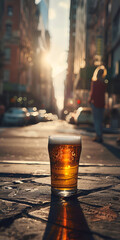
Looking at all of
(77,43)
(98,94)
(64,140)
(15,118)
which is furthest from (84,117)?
(77,43)

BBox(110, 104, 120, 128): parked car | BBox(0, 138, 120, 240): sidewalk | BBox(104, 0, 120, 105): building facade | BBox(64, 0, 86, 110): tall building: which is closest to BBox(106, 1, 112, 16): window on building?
BBox(104, 0, 120, 105): building facade

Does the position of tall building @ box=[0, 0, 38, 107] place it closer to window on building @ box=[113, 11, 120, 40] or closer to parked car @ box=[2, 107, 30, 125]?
window on building @ box=[113, 11, 120, 40]

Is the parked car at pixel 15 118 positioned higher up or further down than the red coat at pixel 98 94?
further down

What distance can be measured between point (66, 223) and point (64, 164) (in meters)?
0.70

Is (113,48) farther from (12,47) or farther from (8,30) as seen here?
(8,30)

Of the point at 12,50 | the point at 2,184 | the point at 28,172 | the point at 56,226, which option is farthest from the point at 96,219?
the point at 12,50

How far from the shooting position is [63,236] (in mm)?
1681

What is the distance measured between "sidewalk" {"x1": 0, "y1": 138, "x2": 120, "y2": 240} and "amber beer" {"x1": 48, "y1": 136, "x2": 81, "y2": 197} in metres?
0.08

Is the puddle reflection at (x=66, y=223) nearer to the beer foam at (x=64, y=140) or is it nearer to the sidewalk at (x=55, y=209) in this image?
the sidewalk at (x=55, y=209)

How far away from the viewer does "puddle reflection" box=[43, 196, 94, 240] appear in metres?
1.70

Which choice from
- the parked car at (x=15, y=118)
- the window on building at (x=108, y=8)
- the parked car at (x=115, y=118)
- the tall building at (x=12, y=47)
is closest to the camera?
the parked car at (x=115, y=118)

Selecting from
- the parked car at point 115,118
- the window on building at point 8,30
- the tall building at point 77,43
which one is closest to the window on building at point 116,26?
the tall building at point 77,43

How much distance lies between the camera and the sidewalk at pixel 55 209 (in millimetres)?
1748

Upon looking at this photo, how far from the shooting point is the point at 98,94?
8.88 metres
